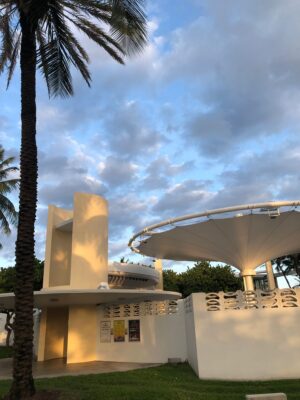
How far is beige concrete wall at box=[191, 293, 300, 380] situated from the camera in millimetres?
13000

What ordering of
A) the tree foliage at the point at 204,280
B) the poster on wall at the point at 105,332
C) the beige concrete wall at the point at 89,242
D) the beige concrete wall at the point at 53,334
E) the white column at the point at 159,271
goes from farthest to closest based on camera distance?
1. the tree foliage at the point at 204,280
2. the white column at the point at 159,271
3. the beige concrete wall at the point at 53,334
4. the beige concrete wall at the point at 89,242
5. the poster on wall at the point at 105,332

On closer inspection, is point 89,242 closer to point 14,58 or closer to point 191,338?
point 191,338

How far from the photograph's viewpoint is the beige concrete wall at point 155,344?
17984 millimetres

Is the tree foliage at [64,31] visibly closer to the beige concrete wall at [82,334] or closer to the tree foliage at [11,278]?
the beige concrete wall at [82,334]

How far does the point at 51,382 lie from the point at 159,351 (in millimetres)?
7135

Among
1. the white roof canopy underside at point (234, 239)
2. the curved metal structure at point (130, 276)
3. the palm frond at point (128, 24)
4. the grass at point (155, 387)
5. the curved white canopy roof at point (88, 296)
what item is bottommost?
the grass at point (155, 387)

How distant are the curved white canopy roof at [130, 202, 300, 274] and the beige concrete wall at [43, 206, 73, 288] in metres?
5.09

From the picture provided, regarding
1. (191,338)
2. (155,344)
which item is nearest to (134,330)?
(155,344)

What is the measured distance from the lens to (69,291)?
17.2 m

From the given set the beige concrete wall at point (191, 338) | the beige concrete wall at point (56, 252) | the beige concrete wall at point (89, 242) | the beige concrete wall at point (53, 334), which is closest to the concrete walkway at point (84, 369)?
the beige concrete wall at point (191, 338)

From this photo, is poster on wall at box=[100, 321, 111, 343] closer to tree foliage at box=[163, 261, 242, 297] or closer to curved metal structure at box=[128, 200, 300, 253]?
curved metal structure at box=[128, 200, 300, 253]

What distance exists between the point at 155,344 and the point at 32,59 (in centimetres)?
1397

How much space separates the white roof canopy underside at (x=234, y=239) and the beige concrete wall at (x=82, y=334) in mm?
4652

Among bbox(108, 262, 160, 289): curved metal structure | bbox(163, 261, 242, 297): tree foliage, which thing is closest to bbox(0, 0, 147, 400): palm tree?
bbox(108, 262, 160, 289): curved metal structure
